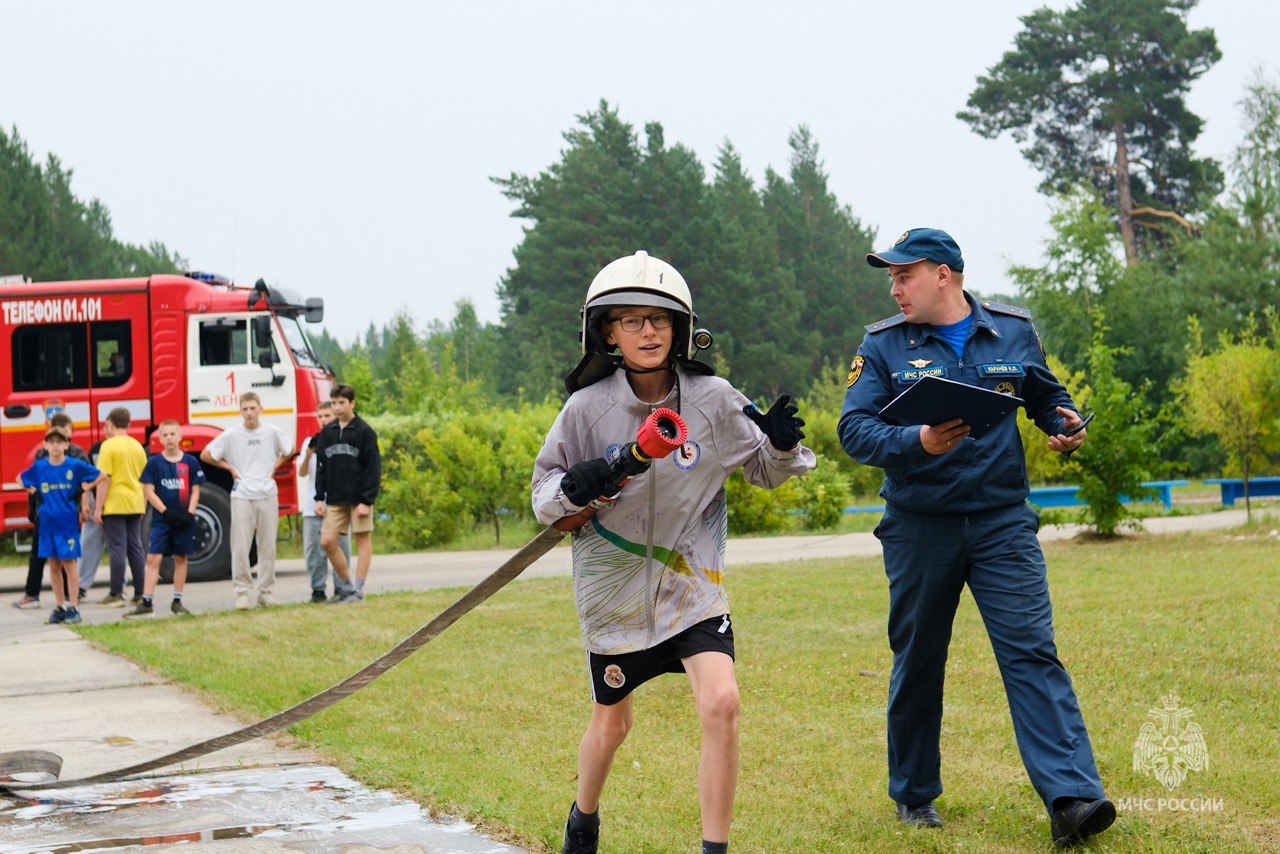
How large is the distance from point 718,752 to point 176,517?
974cm

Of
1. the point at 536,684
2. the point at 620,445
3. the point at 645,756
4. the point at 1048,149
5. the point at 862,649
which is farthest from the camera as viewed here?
the point at 1048,149

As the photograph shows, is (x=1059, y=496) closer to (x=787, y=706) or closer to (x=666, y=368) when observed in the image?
(x=787, y=706)

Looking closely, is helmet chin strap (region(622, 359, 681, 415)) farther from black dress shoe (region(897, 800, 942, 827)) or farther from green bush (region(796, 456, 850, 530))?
green bush (region(796, 456, 850, 530))

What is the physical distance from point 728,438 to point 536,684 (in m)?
4.16

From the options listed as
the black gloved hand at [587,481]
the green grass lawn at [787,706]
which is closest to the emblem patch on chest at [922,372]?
the black gloved hand at [587,481]

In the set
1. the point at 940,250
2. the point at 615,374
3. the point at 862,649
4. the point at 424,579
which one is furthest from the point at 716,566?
the point at 424,579

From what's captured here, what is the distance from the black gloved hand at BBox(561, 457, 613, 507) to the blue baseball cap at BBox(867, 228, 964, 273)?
138cm

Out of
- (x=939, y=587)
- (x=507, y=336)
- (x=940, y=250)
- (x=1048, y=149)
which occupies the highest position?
(x=1048, y=149)

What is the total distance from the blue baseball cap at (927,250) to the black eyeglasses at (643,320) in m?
0.90

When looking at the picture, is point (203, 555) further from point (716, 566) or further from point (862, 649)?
point (716, 566)

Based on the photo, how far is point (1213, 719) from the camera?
620 cm

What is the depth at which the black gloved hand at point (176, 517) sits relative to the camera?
496 inches

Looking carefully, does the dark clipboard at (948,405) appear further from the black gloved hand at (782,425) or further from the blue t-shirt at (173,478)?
the blue t-shirt at (173,478)

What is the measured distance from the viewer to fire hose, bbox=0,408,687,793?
3793 mm
